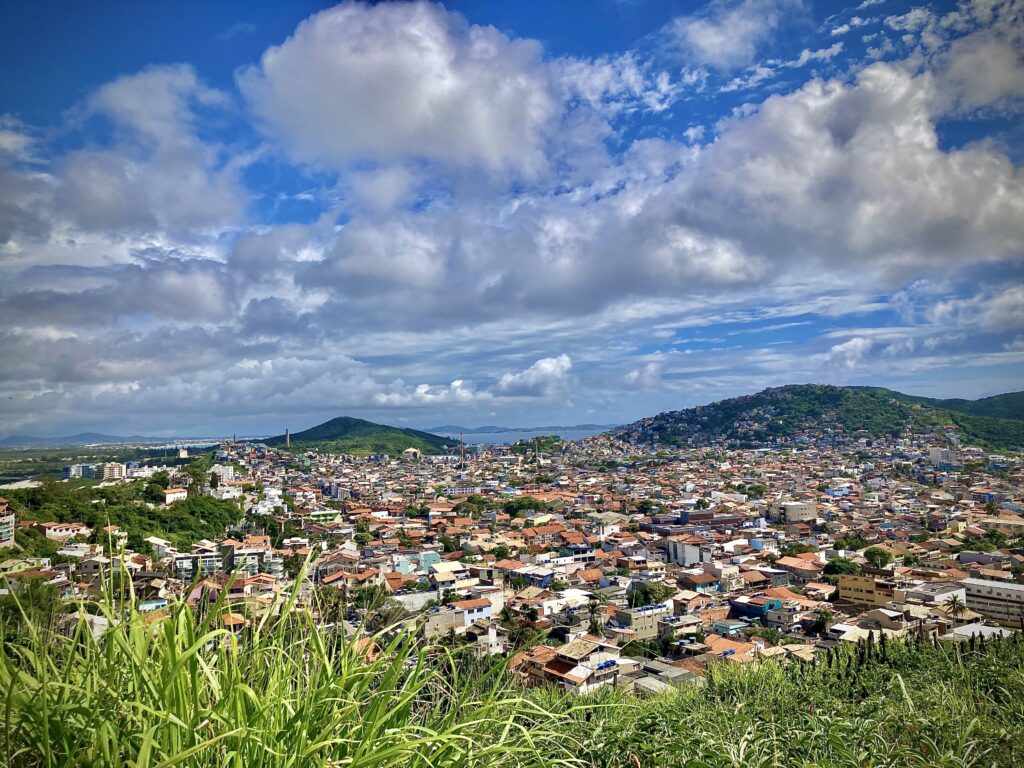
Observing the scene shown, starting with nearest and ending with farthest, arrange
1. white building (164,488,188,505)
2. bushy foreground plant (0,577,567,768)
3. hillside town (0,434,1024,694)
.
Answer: bushy foreground plant (0,577,567,768) → hillside town (0,434,1024,694) → white building (164,488,188,505)

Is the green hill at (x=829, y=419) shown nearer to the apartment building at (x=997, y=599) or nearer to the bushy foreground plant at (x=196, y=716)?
the apartment building at (x=997, y=599)

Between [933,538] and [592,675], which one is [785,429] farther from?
[592,675]

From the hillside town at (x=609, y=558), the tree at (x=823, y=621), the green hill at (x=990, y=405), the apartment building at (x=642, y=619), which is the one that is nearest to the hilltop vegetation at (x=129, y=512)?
the hillside town at (x=609, y=558)

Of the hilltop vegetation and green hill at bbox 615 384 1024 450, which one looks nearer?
the hilltop vegetation

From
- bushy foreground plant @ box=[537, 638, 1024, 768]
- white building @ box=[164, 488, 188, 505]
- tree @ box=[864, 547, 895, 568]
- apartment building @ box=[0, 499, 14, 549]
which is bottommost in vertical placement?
tree @ box=[864, 547, 895, 568]

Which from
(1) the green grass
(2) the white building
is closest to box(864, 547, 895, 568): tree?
(1) the green grass

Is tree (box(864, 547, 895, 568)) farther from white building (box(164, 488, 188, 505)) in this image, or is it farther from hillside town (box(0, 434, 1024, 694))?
white building (box(164, 488, 188, 505))
